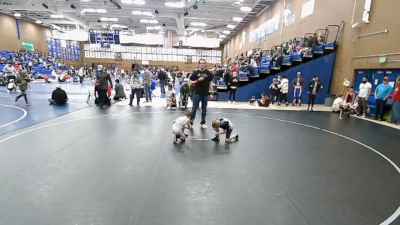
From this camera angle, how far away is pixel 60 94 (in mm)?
10953

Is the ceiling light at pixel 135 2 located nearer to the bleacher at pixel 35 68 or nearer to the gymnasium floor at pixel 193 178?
the bleacher at pixel 35 68

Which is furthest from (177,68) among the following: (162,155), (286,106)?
(162,155)

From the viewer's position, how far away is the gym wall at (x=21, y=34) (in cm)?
2705

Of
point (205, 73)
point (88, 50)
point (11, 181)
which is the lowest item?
point (11, 181)

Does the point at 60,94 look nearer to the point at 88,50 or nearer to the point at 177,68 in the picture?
the point at 177,68

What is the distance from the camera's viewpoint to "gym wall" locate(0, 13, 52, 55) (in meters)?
27.0

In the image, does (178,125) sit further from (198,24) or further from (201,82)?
(198,24)

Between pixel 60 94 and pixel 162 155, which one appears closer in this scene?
pixel 162 155

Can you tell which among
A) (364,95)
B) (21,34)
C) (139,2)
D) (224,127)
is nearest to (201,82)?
(224,127)

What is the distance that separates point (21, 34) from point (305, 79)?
106 ft

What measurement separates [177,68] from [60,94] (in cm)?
3426

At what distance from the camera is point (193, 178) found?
3.88 meters

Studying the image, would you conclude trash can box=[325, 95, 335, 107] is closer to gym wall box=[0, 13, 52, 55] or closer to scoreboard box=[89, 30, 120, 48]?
scoreboard box=[89, 30, 120, 48]

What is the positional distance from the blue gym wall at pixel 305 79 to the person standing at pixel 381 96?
4127 millimetres
